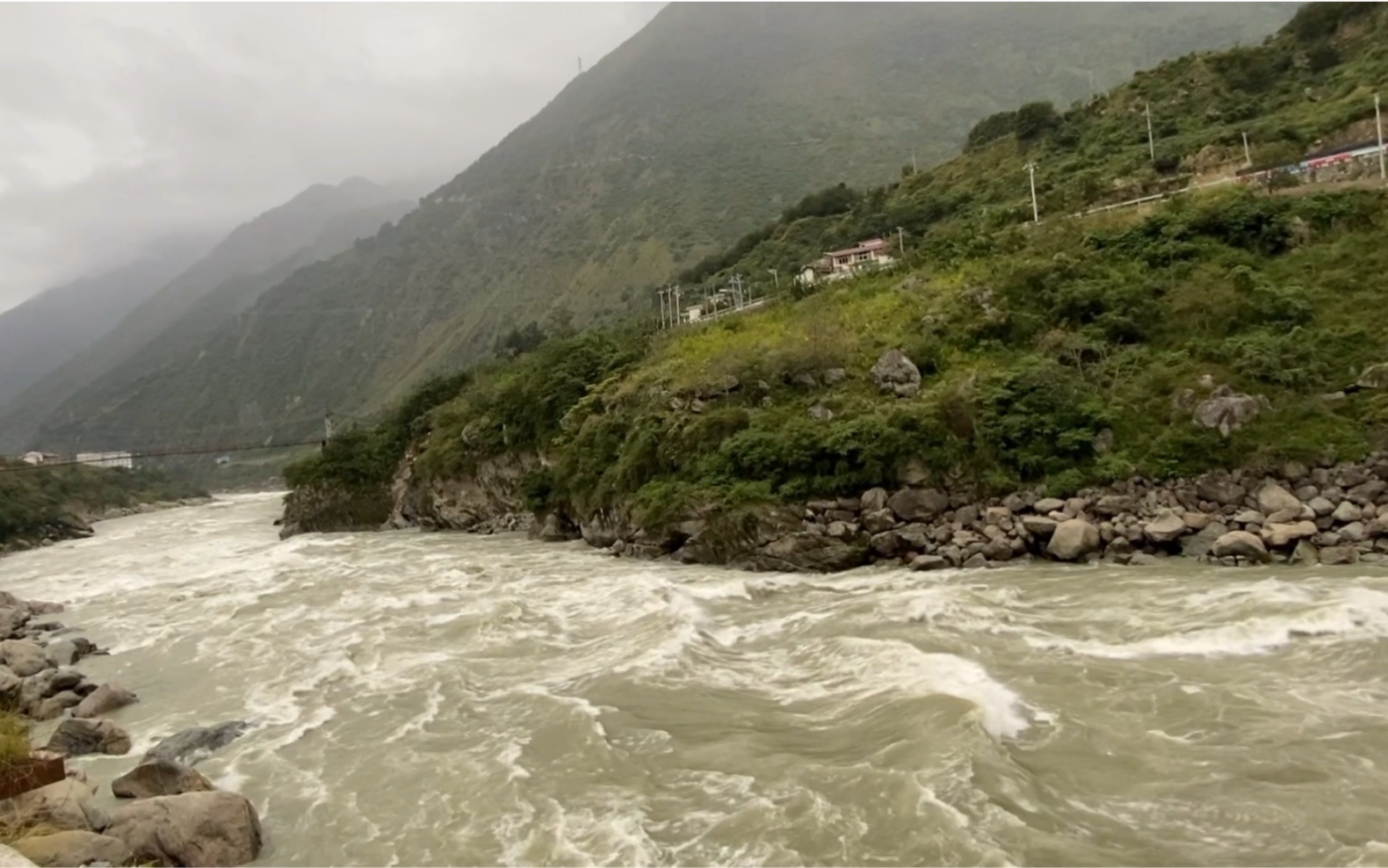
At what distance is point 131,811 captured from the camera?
713cm

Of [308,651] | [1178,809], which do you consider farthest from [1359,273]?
[308,651]

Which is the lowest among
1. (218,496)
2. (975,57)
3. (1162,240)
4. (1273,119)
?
(218,496)

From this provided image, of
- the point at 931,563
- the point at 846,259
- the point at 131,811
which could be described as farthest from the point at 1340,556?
the point at 846,259

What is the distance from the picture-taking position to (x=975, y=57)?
507 feet

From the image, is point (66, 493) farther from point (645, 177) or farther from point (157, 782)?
point (645, 177)

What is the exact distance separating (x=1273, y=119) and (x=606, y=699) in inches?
1534

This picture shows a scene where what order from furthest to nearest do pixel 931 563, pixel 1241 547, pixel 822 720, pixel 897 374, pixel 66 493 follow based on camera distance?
1. pixel 66 493
2. pixel 897 374
3. pixel 931 563
4. pixel 1241 547
5. pixel 822 720

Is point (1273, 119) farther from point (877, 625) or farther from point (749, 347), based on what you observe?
point (877, 625)

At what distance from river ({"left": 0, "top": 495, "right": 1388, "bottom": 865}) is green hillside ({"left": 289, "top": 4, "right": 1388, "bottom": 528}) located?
373 cm

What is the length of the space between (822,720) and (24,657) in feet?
49.6

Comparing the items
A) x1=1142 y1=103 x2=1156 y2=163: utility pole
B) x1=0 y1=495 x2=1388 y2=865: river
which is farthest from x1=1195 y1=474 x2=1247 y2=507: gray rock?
x1=1142 y1=103 x2=1156 y2=163: utility pole

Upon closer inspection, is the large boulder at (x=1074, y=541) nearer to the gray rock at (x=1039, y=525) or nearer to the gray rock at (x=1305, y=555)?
the gray rock at (x=1039, y=525)

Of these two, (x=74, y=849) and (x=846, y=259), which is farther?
(x=846, y=259)

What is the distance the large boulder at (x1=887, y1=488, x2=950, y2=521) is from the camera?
1817 centimetres
